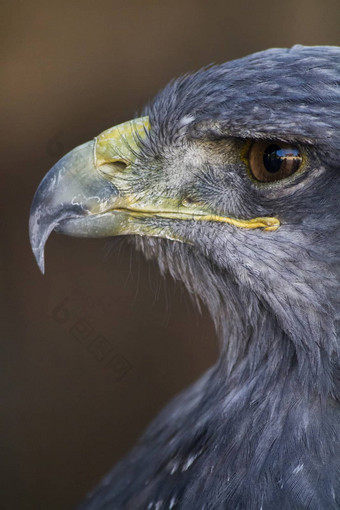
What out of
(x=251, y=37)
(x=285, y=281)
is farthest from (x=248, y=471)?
(x=251, y=37)

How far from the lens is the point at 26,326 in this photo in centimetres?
443

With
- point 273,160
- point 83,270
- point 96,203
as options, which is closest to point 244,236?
point 273,160

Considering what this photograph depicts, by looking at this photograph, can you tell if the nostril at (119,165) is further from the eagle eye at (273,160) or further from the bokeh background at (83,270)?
the bokeh background at (83,270)

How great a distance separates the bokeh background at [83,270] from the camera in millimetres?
4172

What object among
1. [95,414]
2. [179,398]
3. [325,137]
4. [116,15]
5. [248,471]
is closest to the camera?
[325,137]

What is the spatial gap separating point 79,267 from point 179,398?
5.91 ft

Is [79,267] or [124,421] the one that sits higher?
[79,267]

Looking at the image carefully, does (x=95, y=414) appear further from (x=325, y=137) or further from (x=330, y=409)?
(x=325, y=137)

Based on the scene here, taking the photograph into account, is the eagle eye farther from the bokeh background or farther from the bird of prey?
the bokeh background

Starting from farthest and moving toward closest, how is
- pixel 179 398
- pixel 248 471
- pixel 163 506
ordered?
pixel 179 398, pixel 163 506, pixel 248 471

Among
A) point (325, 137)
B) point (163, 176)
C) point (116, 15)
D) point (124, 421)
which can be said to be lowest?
point (124, 421)

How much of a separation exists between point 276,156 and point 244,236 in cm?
24

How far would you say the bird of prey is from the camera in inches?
73.8

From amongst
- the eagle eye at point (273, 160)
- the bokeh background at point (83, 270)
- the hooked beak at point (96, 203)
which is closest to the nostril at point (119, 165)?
the hooked beak at point (96, 203)
